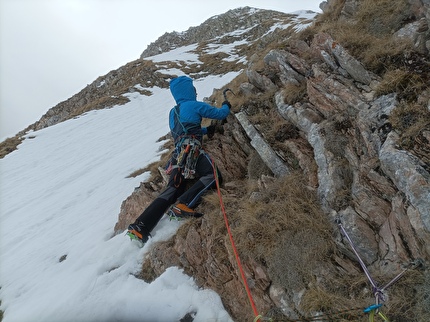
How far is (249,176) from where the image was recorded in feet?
20.0

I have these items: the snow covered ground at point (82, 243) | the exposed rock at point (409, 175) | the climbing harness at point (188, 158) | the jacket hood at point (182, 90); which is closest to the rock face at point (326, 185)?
the exposed rock at point (409, 175)

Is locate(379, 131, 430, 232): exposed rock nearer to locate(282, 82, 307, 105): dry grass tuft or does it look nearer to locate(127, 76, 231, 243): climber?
locate(282, 82, 307, 105): dry grass tuft

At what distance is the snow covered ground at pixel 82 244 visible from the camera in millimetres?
4707

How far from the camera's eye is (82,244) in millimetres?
Answer: 6910

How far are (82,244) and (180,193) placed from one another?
2.86 meters

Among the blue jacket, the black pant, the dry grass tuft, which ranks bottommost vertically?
the black pant

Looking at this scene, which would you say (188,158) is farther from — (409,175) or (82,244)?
(409,175)

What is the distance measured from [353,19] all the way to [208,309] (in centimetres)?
733

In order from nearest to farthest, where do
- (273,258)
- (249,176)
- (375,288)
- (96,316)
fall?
(375,288) → (273,258) → (96,316) → (249,176)

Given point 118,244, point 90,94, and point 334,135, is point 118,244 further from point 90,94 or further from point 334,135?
point 90,94

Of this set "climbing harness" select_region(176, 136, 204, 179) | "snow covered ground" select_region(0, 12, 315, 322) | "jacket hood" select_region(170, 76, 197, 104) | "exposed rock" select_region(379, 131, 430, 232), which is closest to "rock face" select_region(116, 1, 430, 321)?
"exposed rock" select_region(379, 131, 430, 232)

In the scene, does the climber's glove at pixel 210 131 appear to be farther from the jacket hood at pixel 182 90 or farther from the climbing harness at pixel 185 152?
the jacket hood at pixel 182 90

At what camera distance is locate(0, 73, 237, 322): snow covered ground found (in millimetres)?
4707

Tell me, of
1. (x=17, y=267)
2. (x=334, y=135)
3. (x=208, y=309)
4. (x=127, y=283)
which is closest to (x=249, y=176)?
(x=334, y=135)
